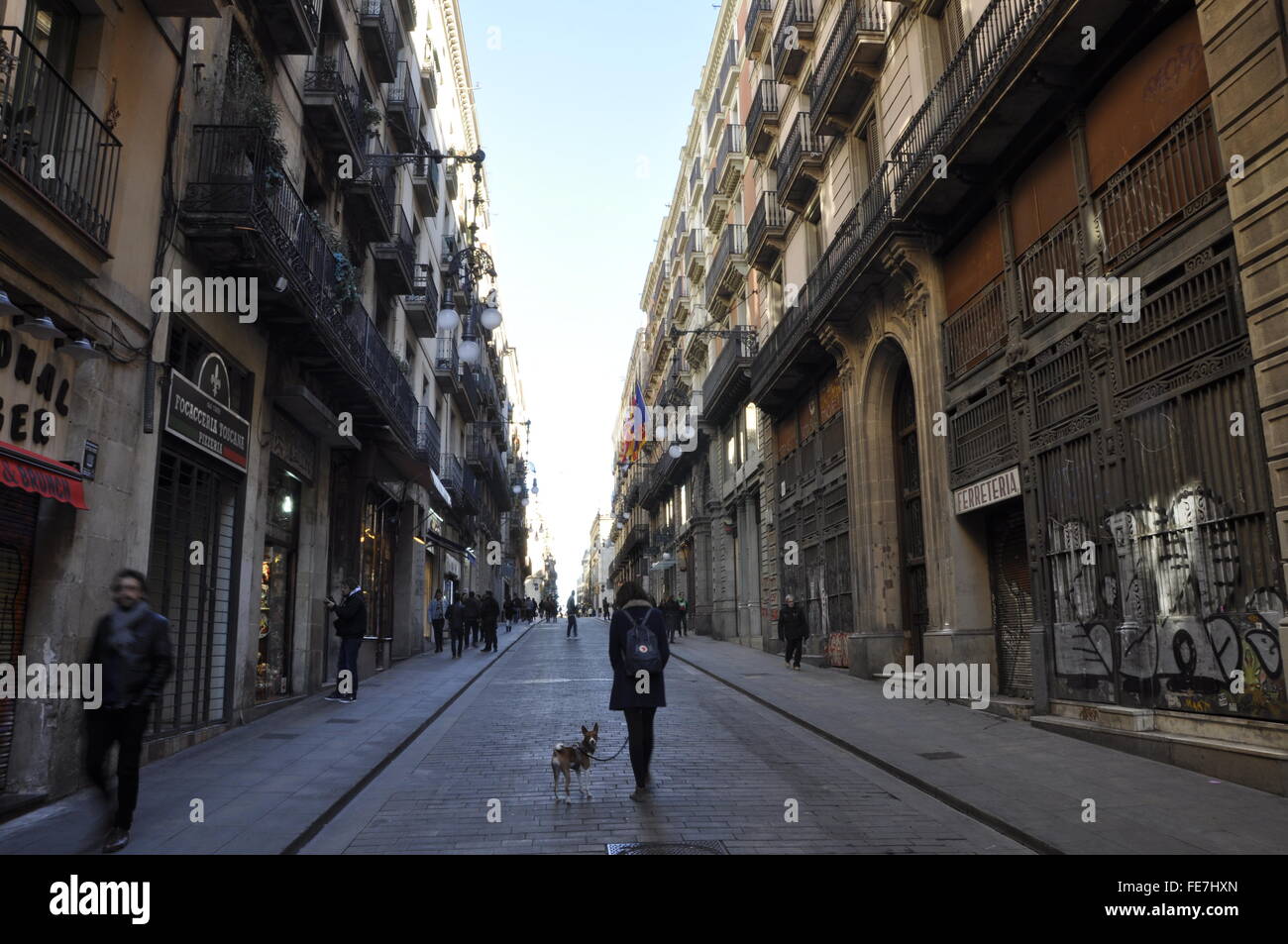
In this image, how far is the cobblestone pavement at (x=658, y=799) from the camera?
6.01m

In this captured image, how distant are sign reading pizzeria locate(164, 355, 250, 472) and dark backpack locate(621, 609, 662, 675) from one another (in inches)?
211

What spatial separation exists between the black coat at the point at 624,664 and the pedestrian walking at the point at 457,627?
17.3m

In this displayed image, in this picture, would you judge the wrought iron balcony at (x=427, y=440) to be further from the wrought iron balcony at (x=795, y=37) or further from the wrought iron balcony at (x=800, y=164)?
the wrought iron balcony at (x=795, y=37)

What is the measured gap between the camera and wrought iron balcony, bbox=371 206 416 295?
19.2 meters

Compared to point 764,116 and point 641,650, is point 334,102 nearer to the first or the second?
point 641,650

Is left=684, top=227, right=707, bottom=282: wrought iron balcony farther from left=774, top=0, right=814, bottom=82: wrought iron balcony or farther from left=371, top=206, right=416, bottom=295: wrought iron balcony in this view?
left=371, top=206, right=416, bottom=295: wrought iron balcony

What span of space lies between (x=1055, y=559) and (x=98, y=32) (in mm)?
11683

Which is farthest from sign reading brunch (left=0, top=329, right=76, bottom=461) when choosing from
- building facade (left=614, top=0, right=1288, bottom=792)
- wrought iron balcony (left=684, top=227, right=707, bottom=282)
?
wrought iron balcony (left=684, top=227, right=707, bottom=282)

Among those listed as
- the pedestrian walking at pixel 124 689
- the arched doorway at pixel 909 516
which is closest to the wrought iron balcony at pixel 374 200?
the arched doorway at pixel 909 516

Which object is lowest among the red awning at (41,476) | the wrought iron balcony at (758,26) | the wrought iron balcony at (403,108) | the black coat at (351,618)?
the black coat at (351,618)

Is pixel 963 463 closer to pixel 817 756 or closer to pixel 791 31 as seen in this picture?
pixel 817 756

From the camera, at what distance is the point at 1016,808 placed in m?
6.77

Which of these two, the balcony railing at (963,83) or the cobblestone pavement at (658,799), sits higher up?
the balcony railing at (963,83)

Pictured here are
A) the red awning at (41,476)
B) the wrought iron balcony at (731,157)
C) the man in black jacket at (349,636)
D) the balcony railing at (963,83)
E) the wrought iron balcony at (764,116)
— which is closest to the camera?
the red awning at (41,476)
